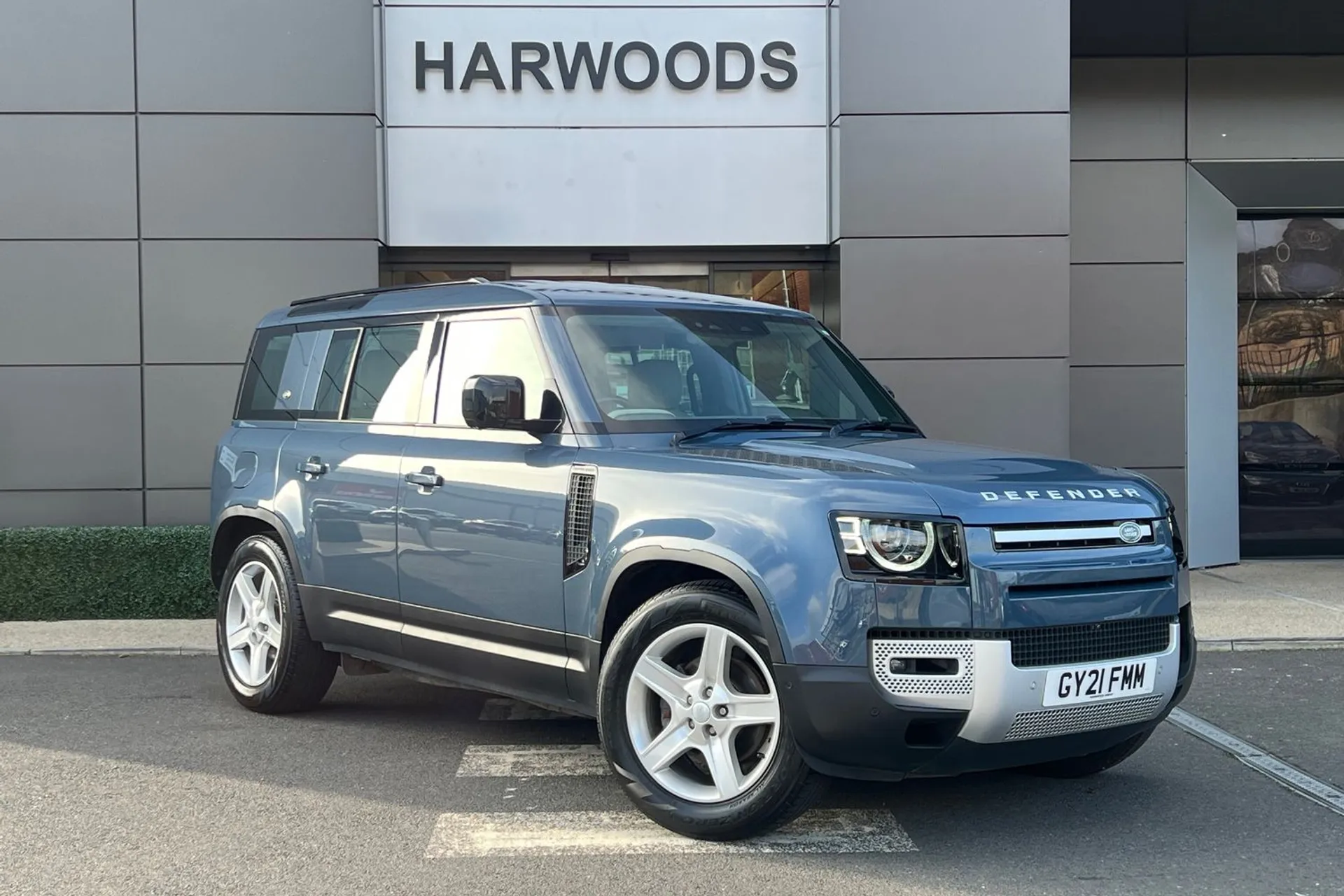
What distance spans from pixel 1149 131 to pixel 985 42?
102 inches

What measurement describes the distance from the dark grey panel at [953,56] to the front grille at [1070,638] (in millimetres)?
7623

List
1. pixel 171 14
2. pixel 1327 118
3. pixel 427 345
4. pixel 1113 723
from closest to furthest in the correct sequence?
1. pixel 1113 723
2. pixel 427 345
3. pixel 171 14
4. pixel 1327 118

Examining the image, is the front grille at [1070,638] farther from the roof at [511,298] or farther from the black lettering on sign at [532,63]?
the black lettering on sign at [532,63]

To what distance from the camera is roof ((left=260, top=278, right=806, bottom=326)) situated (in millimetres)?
5410

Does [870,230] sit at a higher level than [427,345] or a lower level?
higher

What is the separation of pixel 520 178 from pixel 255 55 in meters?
2.42

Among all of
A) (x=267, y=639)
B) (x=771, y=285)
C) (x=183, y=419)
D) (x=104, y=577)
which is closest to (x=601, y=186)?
(x=771, y=285)

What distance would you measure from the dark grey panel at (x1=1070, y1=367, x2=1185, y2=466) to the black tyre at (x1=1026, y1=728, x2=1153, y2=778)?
26.0ft

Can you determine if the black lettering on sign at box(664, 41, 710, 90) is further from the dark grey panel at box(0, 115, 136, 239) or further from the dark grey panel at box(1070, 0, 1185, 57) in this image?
the dark grey panel at box(0, 115, 136, 239)

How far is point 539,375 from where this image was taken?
5191 millimetres

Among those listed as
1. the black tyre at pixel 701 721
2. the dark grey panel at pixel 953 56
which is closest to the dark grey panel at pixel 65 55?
the dark grey panel at pixel 953 56

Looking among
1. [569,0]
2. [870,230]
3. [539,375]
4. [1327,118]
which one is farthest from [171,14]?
[1327,118]

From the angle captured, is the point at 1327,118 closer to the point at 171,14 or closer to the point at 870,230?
the point at 870,230

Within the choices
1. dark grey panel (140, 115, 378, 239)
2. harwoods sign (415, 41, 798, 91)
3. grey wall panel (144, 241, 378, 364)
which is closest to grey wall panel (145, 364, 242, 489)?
grey wall panel (144, 241, 378, 364)
